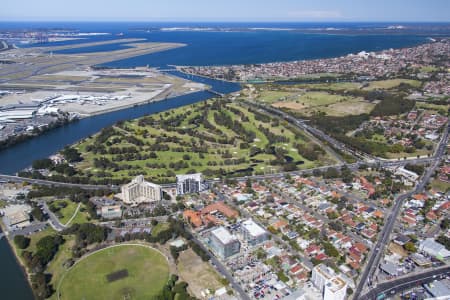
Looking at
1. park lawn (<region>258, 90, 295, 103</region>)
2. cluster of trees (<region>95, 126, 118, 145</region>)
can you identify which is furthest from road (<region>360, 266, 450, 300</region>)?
park lawn (<region>258, 90, 295, 103</region>)

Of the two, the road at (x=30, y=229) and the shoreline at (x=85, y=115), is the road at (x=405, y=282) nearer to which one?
the road at (x=30, y=229)

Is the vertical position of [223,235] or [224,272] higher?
[223,235]

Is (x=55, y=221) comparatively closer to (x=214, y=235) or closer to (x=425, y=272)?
(x=214, y=235)

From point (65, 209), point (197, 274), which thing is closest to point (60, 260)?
point (65, 209)

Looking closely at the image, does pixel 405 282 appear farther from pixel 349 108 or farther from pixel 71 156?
pixel 349 108

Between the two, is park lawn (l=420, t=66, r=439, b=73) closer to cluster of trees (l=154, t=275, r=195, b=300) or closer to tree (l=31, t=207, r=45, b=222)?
cluster of trees (l=154, t=275, r=195, b=300)
